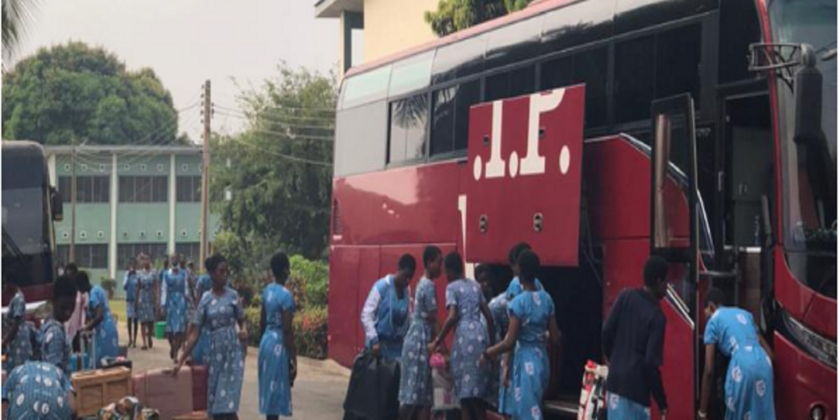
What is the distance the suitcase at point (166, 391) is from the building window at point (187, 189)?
57406 millimetres

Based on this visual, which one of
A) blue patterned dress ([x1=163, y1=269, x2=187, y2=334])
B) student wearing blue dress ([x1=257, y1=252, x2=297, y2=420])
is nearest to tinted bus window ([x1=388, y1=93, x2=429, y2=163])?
student wearing blue dress ([x1=257, y1=252, x2=297, y2=420])

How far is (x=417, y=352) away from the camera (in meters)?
13.1

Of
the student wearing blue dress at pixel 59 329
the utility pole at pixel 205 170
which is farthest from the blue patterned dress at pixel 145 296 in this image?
the student wearing blue dress at pixel 59 329

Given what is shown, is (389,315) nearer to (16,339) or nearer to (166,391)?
(166,391)

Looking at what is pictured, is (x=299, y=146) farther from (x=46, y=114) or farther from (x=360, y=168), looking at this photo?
(x=46, y=114)

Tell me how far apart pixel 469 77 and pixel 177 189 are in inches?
2219

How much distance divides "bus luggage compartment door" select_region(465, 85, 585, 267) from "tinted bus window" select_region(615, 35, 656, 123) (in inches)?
13.6

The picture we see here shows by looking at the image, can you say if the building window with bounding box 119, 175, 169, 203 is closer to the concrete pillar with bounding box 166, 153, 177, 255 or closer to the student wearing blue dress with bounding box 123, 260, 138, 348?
the concrete pillar with bounding box 166, 153, 177, 255

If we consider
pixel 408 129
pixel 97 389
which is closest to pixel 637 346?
pixel 97 389

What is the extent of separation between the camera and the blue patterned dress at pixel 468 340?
1275 centimetres

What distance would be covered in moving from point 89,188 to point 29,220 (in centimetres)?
4999

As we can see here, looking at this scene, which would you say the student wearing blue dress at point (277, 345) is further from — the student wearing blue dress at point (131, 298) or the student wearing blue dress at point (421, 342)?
the student wearing blue dress at point (131, 298)

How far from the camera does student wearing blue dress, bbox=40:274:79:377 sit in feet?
31.4

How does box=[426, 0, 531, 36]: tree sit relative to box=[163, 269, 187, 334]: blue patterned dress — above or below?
above
